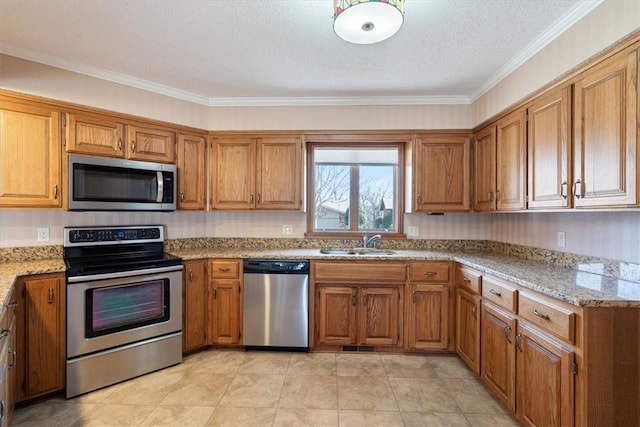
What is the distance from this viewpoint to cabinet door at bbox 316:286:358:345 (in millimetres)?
2850

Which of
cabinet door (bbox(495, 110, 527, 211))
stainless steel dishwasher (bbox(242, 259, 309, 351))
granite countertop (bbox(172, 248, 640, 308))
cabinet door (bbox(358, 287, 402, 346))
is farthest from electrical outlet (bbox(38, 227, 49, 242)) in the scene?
cabinet door (bbox(495, 110, 527, 211))

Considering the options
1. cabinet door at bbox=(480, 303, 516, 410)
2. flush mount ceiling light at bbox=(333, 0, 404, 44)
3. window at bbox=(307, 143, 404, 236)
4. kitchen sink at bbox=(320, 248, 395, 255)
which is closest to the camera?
flush mount ceiling light at bbox=(333, 0, 404, 44)

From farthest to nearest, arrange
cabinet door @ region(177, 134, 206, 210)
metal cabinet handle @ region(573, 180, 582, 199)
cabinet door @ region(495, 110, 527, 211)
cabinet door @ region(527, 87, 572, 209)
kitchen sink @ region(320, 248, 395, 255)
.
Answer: kitchen sink @ region(320, 248, 395, 255) < cabinet door @ region(177, 134, 206, 210) < cabinet door @ region(495, 110, 527, 211) < cabinet door @ region(527, 87, 572, 209) < metal cabinet handle @ region(573, 180, 582, 199)

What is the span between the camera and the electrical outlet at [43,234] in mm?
2428

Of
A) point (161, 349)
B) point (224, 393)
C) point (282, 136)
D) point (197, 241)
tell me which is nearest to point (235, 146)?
point (282, 136)

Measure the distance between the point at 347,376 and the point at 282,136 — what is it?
2.30m

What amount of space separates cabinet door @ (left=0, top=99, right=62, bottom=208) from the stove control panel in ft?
1.10

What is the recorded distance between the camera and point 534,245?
2521 millimetres

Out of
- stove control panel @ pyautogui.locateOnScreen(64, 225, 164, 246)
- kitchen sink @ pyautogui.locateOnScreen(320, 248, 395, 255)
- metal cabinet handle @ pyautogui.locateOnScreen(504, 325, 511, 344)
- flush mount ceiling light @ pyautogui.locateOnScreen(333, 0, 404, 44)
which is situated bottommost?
metal cabinet handle @ pyautogui.locateOnScreen(504, 325, 511, 344)

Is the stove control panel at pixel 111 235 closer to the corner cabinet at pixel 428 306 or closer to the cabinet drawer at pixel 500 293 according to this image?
the corner cabinet at pixel 428 306

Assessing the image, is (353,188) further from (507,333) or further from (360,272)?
(507,333)

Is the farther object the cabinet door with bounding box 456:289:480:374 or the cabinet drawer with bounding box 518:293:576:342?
the cabinet door with bounding box 456:289:480:374

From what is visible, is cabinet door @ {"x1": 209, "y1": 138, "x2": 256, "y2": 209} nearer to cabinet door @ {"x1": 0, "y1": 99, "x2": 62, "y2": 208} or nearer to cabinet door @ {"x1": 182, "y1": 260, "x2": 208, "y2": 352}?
cabinet door @ {"x1": 182, "y1": 260, "x2": 208, "y2": 352}

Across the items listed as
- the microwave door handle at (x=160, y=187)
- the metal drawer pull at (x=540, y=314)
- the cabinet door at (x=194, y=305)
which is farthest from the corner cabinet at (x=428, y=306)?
the microwave door handle at (x=160, y=187)
